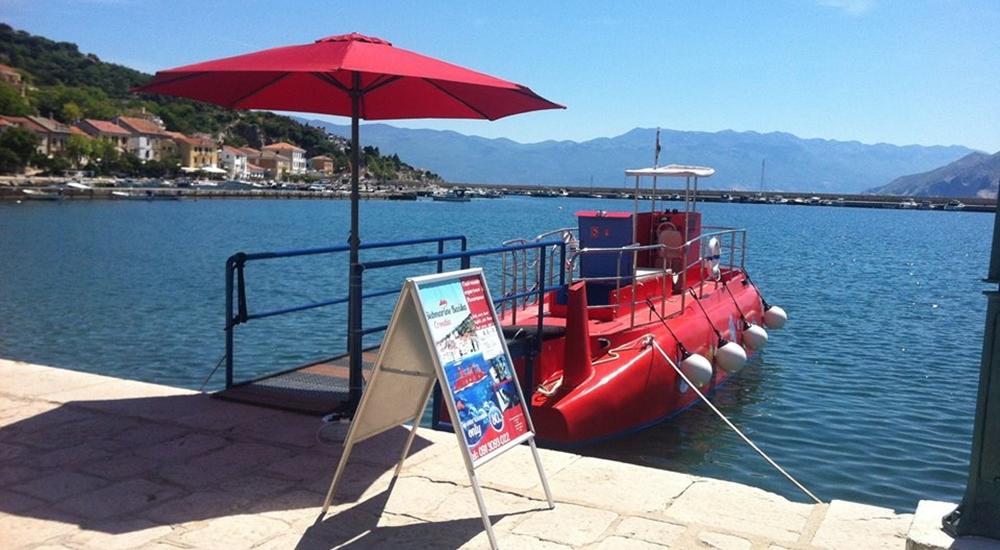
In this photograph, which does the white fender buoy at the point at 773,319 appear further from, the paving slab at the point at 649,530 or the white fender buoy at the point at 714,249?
the paving slab at the point at 649,530

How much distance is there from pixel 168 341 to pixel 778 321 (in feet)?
41.4

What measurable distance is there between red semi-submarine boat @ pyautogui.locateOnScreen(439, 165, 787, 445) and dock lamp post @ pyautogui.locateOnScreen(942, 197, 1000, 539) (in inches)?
202

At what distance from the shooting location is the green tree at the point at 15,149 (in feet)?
326

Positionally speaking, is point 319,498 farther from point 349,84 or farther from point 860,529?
point 349,84

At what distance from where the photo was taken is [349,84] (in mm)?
6953

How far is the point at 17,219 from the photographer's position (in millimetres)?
60594

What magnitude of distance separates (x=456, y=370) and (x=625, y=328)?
7.03 metres

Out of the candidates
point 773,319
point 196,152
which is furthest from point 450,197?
point 773,319

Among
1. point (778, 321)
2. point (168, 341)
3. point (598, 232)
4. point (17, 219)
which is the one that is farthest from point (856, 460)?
point (17, 219)

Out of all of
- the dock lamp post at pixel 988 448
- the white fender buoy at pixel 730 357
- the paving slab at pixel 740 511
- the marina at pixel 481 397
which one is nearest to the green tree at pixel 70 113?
the marina at pixel 481 397

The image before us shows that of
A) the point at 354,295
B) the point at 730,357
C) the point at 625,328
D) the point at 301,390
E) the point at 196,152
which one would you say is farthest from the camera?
the point at 196,152

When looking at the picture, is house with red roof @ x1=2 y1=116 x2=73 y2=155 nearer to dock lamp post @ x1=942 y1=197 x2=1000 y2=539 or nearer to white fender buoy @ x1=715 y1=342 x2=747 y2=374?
white fender buoy @ x1=715 y1=342 x2=747 y2=374

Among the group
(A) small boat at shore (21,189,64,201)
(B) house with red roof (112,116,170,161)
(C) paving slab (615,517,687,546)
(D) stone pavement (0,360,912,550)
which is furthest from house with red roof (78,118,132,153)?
(C) paving slab (615,517,687,546)

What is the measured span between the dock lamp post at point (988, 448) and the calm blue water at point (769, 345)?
640cm
